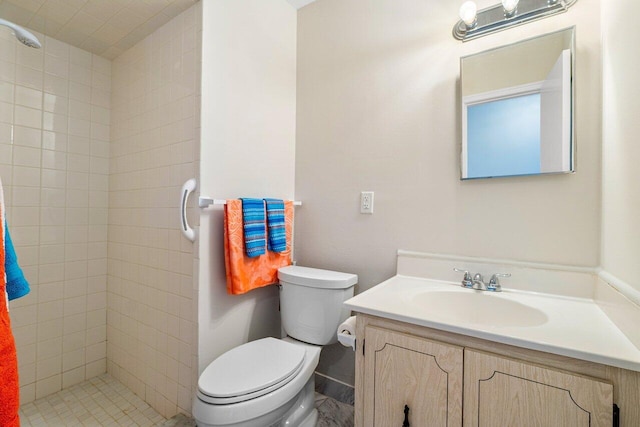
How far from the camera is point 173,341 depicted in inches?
58.0

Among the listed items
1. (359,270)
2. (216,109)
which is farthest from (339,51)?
(359,270)

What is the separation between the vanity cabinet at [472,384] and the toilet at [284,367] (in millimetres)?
318

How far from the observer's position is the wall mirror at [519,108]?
1.13 meters

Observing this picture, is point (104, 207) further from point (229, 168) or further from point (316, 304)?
point (316, 304)

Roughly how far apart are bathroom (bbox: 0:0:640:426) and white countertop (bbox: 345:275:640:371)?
185 mm

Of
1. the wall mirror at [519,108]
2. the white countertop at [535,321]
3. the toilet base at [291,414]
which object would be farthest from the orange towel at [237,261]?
the wall mirror at [519,108]

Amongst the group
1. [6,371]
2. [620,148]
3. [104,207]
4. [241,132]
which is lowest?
[6,371]

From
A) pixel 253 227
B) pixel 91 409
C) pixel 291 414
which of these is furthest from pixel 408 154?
pixel 91 409

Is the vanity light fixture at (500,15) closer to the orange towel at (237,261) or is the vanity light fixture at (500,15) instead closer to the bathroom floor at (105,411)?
the orange towel at (237,261)

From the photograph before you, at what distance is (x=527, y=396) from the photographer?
2.54 ft

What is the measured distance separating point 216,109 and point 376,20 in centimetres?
100

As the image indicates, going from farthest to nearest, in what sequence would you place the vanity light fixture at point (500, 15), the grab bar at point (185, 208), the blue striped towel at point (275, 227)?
the blue striped towel at point (275, 227) < the grab bar at point (185, 208) < the vanity light fixture at point (500, 15)

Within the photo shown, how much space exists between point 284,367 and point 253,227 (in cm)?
65

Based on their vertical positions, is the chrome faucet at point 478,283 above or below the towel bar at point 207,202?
below
